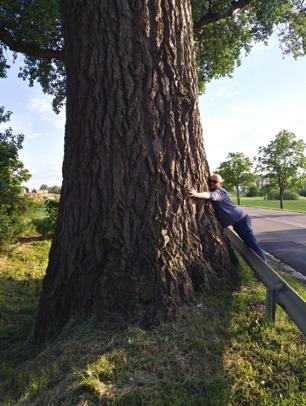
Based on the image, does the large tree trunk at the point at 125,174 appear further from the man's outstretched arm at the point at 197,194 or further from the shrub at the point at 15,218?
the shrub at the point at 15,218

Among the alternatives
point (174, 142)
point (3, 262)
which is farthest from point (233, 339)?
point (3, 262)

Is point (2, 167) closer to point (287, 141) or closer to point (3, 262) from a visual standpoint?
point (3, 262)

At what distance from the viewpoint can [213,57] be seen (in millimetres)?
14562

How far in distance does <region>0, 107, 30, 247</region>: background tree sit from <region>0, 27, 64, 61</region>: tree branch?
2859 millimetres

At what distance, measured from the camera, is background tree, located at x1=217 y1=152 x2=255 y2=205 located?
2515 inches

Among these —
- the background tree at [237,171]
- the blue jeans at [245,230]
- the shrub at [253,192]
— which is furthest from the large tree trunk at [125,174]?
the shrub at [253,192]

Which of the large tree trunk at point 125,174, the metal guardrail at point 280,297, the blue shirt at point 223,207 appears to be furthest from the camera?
the blue shirt at point 223,207

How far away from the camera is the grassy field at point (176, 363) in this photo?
2.84 m

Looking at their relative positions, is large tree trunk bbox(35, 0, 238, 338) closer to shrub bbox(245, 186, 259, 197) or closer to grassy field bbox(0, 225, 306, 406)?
grassy field bbox(0, 225, 306, 406)

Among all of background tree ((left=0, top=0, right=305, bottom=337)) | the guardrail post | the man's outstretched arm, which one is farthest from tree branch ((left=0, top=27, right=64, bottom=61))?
the guardrail post

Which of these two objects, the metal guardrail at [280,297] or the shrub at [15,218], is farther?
the shrub at [15,218]

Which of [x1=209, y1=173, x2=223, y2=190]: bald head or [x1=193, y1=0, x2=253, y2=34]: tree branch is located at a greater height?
[x1=193, y1=0, x2=253, y2=34]: tree branch

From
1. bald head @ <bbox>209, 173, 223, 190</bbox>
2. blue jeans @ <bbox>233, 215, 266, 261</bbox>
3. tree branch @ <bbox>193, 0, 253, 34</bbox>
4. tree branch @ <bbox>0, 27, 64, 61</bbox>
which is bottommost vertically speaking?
blue jeans @ <bbox>233, 215, 266, 261</bbox>

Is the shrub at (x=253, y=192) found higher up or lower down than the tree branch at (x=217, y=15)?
lower down
